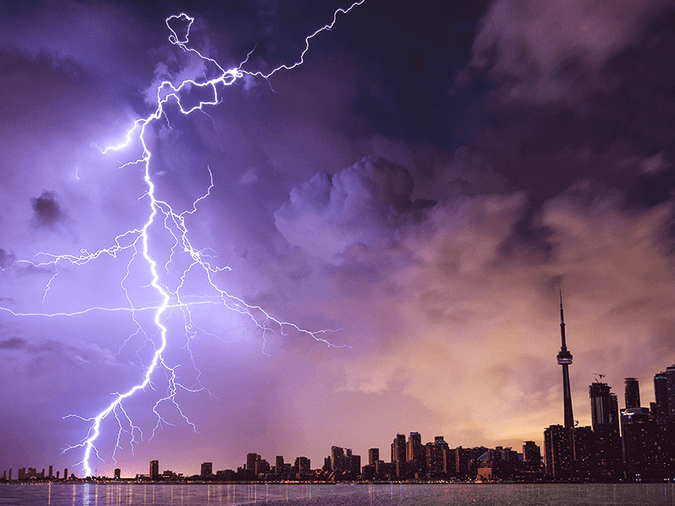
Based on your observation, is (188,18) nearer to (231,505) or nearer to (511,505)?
(231,505)

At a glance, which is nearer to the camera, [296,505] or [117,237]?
[117,237]

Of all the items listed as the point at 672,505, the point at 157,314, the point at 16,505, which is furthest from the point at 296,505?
the point at 672,505

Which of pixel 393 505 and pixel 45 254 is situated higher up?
pixel 45 254

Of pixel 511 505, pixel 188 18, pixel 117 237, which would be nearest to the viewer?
pixel 188 18

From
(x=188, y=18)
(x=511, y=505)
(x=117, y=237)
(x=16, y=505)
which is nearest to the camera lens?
(x=188, y=18)

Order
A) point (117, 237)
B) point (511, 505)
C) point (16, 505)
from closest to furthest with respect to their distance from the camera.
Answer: point (117, 237) → point (16, 505) → point (511, 505)

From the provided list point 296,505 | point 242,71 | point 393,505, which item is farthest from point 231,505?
point 242,71

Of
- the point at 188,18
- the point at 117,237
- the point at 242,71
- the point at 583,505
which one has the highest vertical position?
the point at 188,18

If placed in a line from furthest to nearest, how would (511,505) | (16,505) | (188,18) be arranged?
(511,505) → (16,505) → (188,18)

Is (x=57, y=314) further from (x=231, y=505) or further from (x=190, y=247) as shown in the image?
(x=231, y=505)

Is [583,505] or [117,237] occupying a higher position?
[117,237]
